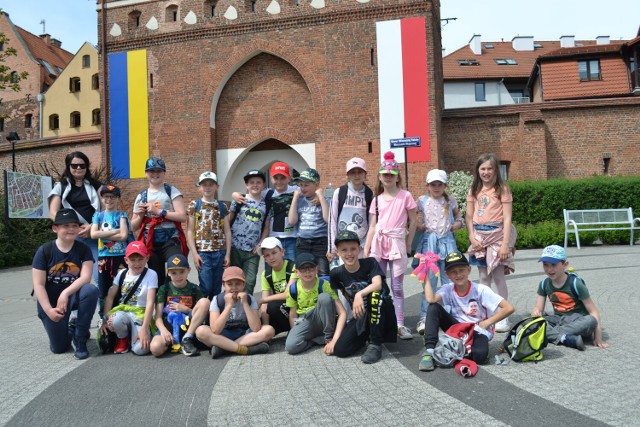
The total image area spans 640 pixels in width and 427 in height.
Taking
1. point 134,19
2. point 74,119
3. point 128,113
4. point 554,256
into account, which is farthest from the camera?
point 74,119

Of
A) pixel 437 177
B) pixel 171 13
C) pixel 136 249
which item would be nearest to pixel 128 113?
pixel 171 13

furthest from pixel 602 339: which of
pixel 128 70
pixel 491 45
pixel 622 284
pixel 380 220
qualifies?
pixel 491 45

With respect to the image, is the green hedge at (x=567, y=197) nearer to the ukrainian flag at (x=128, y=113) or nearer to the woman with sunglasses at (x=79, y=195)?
the woman with sunglasses at (x=79, y=195)

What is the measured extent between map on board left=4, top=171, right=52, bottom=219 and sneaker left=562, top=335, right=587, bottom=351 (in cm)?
1568

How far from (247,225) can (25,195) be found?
42.9 feet

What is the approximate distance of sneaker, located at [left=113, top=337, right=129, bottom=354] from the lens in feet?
17.9

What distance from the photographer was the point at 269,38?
2373cm

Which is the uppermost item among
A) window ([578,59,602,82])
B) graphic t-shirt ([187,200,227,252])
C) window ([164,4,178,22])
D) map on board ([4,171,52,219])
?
window ([164,4,178,22])

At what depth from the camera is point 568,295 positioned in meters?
5.19

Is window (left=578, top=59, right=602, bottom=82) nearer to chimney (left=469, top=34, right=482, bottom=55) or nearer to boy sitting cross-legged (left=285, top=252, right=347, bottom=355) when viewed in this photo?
chimney (left=469, top=34, right=482, bottom=55)

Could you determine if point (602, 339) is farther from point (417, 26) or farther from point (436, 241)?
point (417, 26)

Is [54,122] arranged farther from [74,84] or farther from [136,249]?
[136,249]

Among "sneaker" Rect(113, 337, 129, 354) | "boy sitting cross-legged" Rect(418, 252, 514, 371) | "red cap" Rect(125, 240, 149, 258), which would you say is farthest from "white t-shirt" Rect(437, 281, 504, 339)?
"sneaker" Rect(113, 337, 129, 354)

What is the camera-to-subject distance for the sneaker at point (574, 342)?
4875mm
